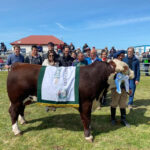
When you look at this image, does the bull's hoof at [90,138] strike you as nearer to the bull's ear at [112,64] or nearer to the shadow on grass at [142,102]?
the bull's ear at [112,64]

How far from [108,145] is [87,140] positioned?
452 millimetres

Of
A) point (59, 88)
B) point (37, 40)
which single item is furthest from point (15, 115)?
point (37, 40)

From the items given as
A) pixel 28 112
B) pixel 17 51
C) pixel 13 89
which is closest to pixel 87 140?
pixel 13 89

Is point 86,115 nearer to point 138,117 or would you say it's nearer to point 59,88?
point 59,88

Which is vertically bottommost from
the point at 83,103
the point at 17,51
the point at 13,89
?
the point at 83,103

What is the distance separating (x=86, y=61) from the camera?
498 centimetres

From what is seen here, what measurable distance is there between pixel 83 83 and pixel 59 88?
515 millimetres

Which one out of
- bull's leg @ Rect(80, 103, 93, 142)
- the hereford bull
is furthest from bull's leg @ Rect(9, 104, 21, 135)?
bull's leg @ Rect(80, 103, 93, 142)

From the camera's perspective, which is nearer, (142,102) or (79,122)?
(79,122)

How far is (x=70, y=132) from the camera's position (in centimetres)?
367

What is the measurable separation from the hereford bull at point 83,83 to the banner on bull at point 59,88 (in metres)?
0.12

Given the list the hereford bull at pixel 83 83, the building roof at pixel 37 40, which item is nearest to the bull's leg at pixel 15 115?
the hereford bull at pixel 83 83

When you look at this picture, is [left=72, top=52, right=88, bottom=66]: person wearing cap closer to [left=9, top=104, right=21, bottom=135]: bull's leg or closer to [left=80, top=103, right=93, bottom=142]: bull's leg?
[left=80, top=103, right=93, bottom=142]: bull's leg

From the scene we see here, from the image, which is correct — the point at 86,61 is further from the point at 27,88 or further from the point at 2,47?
the point at 2,47
